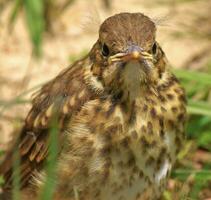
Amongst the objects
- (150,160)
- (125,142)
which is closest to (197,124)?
(150,160)

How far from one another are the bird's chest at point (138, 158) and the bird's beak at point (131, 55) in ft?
1.20

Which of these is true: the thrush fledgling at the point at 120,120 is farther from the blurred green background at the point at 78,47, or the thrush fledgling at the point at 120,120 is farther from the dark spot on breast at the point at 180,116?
the blurred green background at the point at 78,47

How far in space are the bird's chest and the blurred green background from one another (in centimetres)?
79

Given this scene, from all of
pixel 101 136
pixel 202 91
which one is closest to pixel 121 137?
pixel 101 136


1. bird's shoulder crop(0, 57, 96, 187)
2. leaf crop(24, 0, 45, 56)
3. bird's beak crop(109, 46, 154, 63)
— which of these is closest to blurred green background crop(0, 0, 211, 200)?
leaf crop(24, 0, 45, 56)

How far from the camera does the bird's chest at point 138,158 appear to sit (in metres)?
4.82

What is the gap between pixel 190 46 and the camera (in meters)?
7.09

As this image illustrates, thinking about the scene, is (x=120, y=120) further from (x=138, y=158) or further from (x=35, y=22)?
(x=35, y=22)

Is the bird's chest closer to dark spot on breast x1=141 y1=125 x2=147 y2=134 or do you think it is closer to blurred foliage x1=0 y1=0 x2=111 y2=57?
dark spot on breast x1=141 y1=125 x2=147 y2=134

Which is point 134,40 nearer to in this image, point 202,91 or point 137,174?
point 137,174

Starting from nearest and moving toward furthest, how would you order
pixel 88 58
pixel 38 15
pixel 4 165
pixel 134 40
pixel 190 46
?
pixel 134 40
pixel 88 58
pixel 4 165
pixel 38 15
pixel 190 46

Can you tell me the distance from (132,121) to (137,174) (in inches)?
10.7

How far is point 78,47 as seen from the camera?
23.4 feet

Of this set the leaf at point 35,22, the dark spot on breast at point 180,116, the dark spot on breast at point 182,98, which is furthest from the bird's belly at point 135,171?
the leaf at point 35,22
